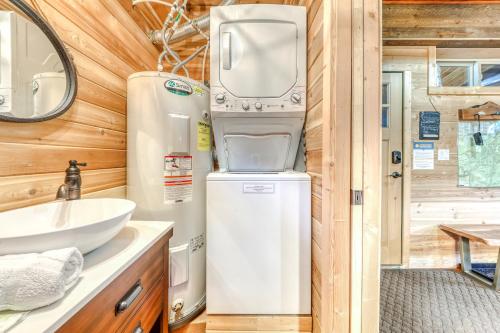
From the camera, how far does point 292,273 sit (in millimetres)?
1247

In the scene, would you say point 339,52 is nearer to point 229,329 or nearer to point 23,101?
point 23,101

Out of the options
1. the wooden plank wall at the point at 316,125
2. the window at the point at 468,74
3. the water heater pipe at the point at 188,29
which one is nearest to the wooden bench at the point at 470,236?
the window at the point at 468,74

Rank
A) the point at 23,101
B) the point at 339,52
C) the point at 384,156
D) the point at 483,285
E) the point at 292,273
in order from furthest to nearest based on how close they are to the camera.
→ the point at 384,156
the point at 483,285
the point at 292,273
the point at 339,52
the point at 23,101

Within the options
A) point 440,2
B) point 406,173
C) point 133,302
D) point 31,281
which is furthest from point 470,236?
point 31,281

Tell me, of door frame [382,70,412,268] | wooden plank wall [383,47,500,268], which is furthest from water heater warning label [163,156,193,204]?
wooden plank wall [383,47,500,268]

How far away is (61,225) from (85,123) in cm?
57

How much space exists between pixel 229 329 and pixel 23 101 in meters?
1.50

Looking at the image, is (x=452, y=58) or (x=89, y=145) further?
(x=452, y=58)

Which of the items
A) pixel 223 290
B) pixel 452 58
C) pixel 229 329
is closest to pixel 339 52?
pixel 223 290

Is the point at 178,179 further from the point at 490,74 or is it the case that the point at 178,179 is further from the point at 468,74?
the point at 490,74

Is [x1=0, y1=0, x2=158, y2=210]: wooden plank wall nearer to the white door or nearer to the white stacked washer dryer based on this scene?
the white stacked washer dryer

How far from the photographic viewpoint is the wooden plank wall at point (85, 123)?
80 cm

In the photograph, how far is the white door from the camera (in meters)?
2.23

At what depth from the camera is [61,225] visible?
776 millimetres
